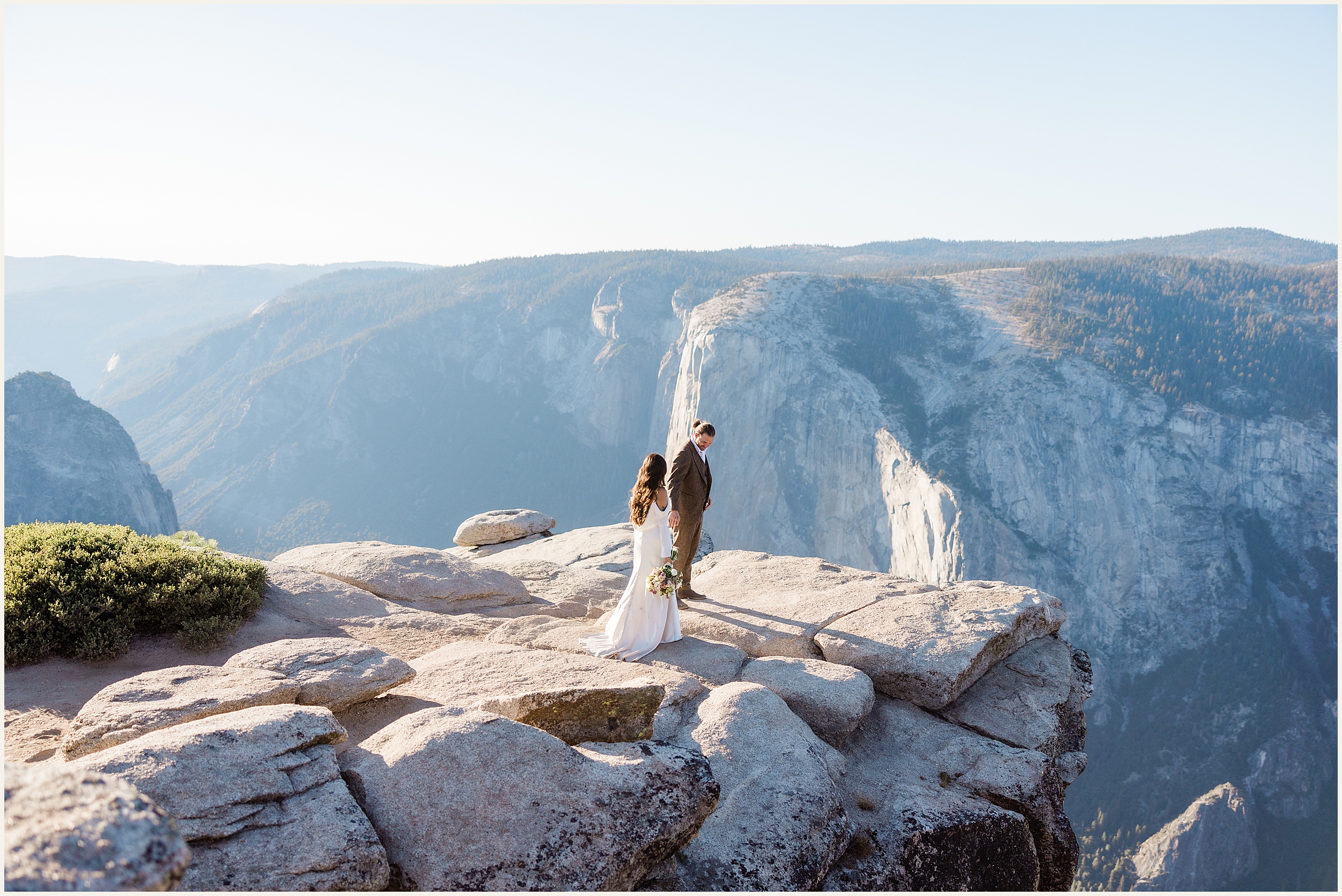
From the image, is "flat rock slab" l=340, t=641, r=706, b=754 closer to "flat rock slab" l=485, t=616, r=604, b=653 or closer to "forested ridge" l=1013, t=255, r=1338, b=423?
"flat rock slab" l=485, t=616, r=604, b=653

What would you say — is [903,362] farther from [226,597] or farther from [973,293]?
[226,597]

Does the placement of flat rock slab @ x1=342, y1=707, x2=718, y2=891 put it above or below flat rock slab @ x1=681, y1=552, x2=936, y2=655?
above

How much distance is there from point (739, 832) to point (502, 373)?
161 m

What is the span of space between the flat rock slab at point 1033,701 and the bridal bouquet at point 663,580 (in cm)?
400

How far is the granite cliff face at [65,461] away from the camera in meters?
78.8

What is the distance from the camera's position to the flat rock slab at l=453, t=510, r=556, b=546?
24953 millimetres

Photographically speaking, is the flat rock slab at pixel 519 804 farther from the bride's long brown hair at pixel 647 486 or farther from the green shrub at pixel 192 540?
the green shrub at pixel 192 540

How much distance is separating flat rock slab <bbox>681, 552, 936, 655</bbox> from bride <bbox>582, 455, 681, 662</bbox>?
1.04 m

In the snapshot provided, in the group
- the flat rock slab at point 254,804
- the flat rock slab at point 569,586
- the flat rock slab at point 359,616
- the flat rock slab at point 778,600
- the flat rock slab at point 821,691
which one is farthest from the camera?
the flat rock slab at point 569,586

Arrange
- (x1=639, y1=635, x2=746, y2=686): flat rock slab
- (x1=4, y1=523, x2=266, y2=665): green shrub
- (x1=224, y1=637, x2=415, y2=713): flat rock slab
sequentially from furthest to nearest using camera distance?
(x1=639, y1=635, x2=746, y2=686): flat rock slab < (x1=4, y1=523, x2=266, y2=665): green shrub < (x1=224, y1=637, x2=415, y2=713): flat rock slab

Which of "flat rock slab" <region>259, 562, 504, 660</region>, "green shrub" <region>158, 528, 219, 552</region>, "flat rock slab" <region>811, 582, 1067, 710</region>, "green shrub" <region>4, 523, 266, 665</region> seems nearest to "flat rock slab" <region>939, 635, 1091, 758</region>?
"flat rock slab" <region>811, 582, 1067, 710</region>

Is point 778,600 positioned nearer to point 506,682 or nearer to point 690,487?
point 690,487

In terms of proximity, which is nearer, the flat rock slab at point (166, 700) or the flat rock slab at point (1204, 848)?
the flat rock slab at point (166, 700)

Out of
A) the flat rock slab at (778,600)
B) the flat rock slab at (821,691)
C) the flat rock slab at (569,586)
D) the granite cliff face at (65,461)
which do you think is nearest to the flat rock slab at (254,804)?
the flat rock slab at (821,691)
